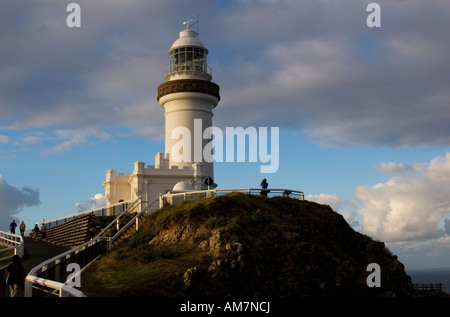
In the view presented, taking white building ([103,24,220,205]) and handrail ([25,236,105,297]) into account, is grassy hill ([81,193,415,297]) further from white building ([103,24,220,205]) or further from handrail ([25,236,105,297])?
white building ([103,24,220,205])

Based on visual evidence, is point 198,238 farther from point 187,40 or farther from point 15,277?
point 187,40

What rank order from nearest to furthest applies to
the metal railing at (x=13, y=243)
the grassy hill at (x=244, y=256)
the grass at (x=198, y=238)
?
1. the grass at (x=198, y=238)
2. the grassy hill at (x=244, y=256)
3. the metal railing at (x=13, y=243)

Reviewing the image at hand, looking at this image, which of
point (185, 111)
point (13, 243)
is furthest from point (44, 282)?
point (185, 111)

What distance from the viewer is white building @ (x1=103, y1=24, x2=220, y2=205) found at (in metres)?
43.2

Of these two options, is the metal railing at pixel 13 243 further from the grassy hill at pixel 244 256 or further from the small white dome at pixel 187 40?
the small white dome at pixel 187 40

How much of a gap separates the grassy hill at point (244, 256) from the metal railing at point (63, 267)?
0.74 m

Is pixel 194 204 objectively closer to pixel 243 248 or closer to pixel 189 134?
pixel 243 248

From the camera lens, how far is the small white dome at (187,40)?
4566 cm

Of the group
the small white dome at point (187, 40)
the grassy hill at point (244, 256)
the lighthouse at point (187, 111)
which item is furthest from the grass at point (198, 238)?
the small white dome at point (187, 40)

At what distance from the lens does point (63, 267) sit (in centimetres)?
2048

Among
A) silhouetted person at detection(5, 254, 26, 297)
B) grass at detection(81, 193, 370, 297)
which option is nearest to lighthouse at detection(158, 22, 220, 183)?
grass at detection(81, 193, 370, 297)

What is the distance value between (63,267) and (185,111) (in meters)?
25.1
